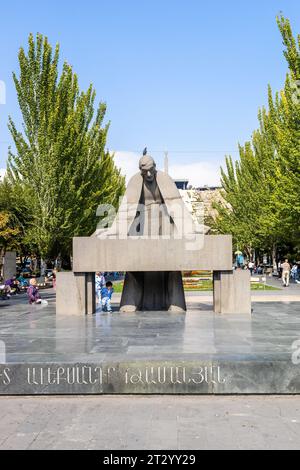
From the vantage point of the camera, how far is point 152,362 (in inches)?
284

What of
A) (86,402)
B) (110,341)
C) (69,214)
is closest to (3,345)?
(110,341)

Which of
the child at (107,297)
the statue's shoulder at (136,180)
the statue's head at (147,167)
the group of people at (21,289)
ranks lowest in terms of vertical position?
the group of people at (21,289)

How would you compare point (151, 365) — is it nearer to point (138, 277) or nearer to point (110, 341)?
point (110, 341)

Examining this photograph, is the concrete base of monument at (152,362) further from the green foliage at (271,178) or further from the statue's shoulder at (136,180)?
the green foliage at (271,178)

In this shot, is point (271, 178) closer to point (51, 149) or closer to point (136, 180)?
point (51, 149)

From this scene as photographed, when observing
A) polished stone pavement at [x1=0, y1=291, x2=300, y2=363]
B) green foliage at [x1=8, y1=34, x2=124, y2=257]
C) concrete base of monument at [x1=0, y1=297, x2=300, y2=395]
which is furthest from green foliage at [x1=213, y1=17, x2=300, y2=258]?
concrete base of monument at [x1=0, y1=297, x2=300, y2=395]

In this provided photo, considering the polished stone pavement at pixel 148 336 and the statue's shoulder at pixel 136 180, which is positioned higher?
the statue's shoulder at pixel 136 180

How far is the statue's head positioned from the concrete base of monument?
449cm

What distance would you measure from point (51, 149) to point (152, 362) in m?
27.7

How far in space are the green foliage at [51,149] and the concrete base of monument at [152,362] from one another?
80.4 ft

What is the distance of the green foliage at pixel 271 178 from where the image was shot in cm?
2719

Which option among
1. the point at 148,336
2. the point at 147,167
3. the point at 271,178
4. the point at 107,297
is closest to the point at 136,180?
the point at 147,167

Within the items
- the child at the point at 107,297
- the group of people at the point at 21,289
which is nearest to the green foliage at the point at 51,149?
the group of people at the point at 21,289
